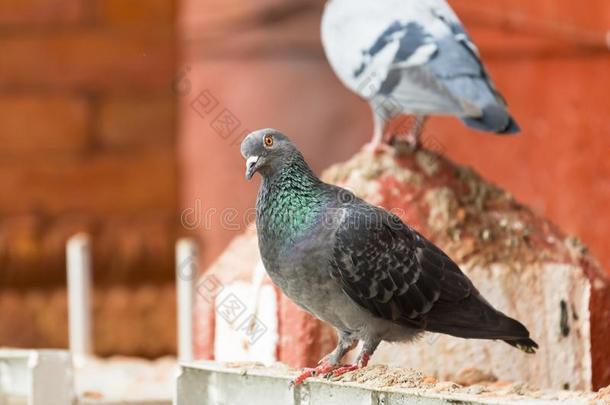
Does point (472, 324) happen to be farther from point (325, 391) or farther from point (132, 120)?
point (132, 120)

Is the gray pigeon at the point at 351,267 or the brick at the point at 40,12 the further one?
the brick at the point at 40,12

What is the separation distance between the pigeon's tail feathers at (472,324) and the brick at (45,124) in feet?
17.6

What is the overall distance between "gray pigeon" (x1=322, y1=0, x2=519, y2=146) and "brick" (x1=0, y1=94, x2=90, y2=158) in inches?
158

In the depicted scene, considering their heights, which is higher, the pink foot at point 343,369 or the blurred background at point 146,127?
the blurred background at point 146,127

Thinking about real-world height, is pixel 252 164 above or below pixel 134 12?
below

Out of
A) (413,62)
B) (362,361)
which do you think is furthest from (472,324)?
(413,62)

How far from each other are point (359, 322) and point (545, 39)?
4.20 metres

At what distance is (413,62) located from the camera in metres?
6.15

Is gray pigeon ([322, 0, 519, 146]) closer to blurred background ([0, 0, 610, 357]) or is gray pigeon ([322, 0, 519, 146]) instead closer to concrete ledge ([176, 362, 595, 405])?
concrete ledge ([176, 362, 595, 405])

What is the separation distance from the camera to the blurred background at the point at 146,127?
31.3ft

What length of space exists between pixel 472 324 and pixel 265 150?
3.10 ft

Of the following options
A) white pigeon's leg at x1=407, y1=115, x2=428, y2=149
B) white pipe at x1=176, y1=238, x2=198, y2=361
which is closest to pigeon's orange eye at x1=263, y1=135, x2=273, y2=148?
white pigeon's leg at x1=407, y1=115, x2=428, y2=149

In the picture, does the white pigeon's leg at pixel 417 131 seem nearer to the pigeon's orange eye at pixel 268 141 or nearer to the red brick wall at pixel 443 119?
the pigeon's orange eye at pixel 268 141

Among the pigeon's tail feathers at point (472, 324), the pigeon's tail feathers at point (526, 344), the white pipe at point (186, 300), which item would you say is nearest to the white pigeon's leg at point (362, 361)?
the pigeon's tail feathers at point (472, 324)
